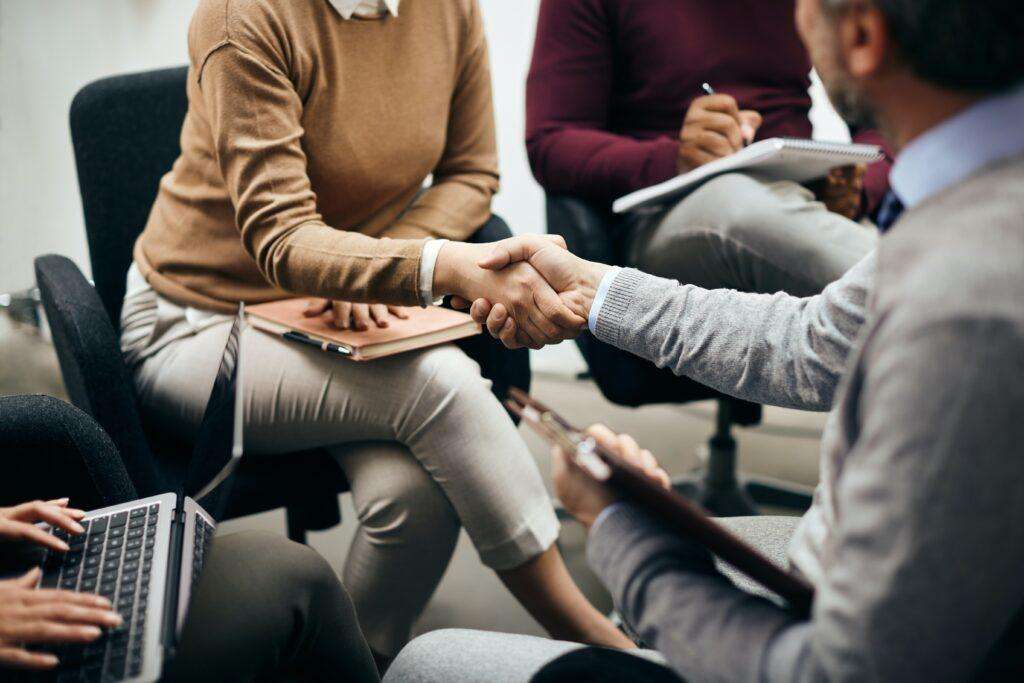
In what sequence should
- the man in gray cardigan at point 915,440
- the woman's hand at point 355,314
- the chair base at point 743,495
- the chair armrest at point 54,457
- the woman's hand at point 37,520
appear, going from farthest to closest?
1. the chair base at point 743,495
2. the woman's hand at point 355,314
3. the chair armrest at point 54,457
4. the woman's hand at point 37,520
5. the man in gray cardigan at point 915,440

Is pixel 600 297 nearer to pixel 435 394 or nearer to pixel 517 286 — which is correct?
pixel 517 286

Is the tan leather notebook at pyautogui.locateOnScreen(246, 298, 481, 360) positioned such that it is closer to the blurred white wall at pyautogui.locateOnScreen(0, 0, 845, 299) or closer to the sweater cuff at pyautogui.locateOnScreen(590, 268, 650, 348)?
the sweater cuff at pyautogui.locateOnScreen(590, 268, 650, 348)

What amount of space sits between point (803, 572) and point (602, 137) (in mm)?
1101

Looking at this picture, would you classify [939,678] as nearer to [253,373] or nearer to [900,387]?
[900,387]

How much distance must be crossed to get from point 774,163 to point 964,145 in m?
0.87

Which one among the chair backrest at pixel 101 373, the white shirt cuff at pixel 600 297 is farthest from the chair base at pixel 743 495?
the chair backrest at pixel 101 373

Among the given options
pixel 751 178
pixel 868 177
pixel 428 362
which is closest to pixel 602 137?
pixel 751 178

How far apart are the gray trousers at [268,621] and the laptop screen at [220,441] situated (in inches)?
2.1

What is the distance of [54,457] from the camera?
2.79 ft

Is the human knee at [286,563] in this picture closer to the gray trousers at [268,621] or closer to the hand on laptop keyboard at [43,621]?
the gray trousers at [268,621]

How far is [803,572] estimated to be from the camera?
0.57 m

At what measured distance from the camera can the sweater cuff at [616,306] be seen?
92 centimetres

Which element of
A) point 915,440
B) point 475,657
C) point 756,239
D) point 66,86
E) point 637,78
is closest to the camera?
point 915,440

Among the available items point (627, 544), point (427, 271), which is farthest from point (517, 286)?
point (627, 544)
